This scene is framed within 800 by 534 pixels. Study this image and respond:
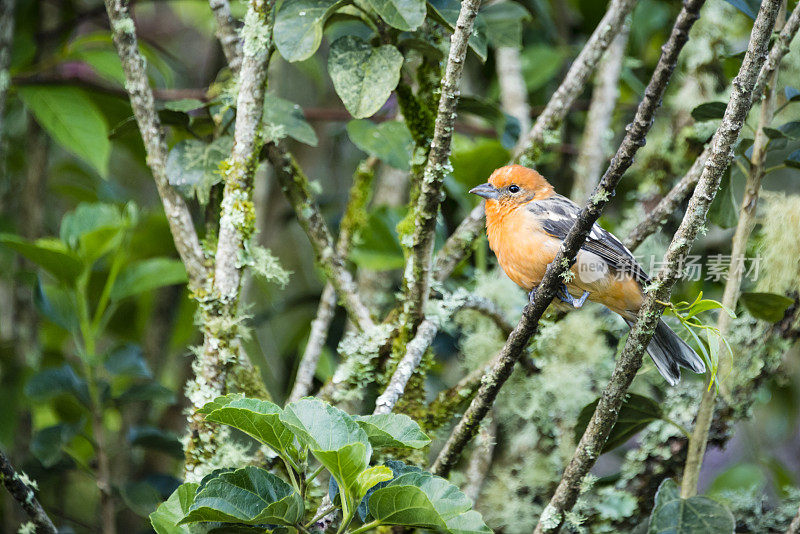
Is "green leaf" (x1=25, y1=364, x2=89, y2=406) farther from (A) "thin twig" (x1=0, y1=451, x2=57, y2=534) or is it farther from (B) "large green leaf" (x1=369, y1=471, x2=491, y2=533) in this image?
(B) "large green leaf" (x1=369, y1=471, x2=491, y2=533)

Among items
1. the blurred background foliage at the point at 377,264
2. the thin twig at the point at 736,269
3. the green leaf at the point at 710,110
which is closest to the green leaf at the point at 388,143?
the blurred background foliage at the point at 377,264

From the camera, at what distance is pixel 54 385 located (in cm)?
232

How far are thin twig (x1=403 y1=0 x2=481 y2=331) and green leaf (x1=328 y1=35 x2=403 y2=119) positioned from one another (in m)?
0.15

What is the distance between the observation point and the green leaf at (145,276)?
8.02 ft

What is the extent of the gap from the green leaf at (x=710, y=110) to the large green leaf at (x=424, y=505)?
123 cm

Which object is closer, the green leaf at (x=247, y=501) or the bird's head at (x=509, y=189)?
the green leaf at (x=247, y=501)

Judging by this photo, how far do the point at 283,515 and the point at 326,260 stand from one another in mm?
824

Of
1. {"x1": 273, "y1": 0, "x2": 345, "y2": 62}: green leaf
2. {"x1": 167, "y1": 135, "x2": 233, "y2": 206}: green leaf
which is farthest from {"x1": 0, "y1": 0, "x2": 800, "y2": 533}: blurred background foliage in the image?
{"x1": 273, "y1": 0, "x2": 345, "y2": 62}: green leaf

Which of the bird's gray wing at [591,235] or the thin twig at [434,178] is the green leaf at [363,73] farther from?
the bird's gray wing at [591,235]

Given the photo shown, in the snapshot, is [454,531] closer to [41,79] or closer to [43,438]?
[43,438]

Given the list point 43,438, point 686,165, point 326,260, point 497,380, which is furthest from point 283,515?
point 686,165

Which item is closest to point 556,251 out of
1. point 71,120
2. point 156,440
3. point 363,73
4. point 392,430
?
point 363,73

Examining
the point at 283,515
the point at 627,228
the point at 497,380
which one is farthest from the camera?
the point at 627,228

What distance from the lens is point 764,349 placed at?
2.26 m
